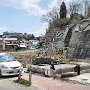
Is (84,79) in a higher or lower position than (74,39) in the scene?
lower

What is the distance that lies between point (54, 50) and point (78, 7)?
1745 inches

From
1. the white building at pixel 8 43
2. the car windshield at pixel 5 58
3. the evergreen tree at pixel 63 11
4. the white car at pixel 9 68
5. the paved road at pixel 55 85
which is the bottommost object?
the paved road at pixel 55 85

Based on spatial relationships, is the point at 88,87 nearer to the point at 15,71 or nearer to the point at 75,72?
the point at 75,72

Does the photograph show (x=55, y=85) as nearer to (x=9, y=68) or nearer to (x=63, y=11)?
(x=9, y=68)

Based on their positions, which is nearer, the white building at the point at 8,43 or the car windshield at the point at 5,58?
the car windshield at the point at 5,58

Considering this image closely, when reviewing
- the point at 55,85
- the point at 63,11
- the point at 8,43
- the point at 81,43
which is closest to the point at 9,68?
the point at 55,85

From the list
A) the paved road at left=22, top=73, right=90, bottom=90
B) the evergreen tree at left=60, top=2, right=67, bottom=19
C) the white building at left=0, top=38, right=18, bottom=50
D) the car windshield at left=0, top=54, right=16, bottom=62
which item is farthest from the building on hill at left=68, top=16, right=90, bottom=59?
the white building at left=0, top=38, right=18, bottom=50

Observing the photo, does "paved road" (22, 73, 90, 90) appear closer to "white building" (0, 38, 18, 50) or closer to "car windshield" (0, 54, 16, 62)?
"car windshield" (0, 54, 16, 62)

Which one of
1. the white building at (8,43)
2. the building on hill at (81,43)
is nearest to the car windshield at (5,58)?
the building on hill at (81,43)

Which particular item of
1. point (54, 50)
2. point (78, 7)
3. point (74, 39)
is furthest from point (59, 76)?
point (78, 7)

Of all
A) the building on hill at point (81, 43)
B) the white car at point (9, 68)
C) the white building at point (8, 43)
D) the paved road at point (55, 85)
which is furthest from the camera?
the white building at point (8, 43)

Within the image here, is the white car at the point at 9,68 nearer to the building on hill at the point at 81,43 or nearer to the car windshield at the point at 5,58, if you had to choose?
the car windshield at the point at 5,58

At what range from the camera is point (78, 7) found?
84.7 m

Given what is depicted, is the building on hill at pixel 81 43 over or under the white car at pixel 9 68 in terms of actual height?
over
